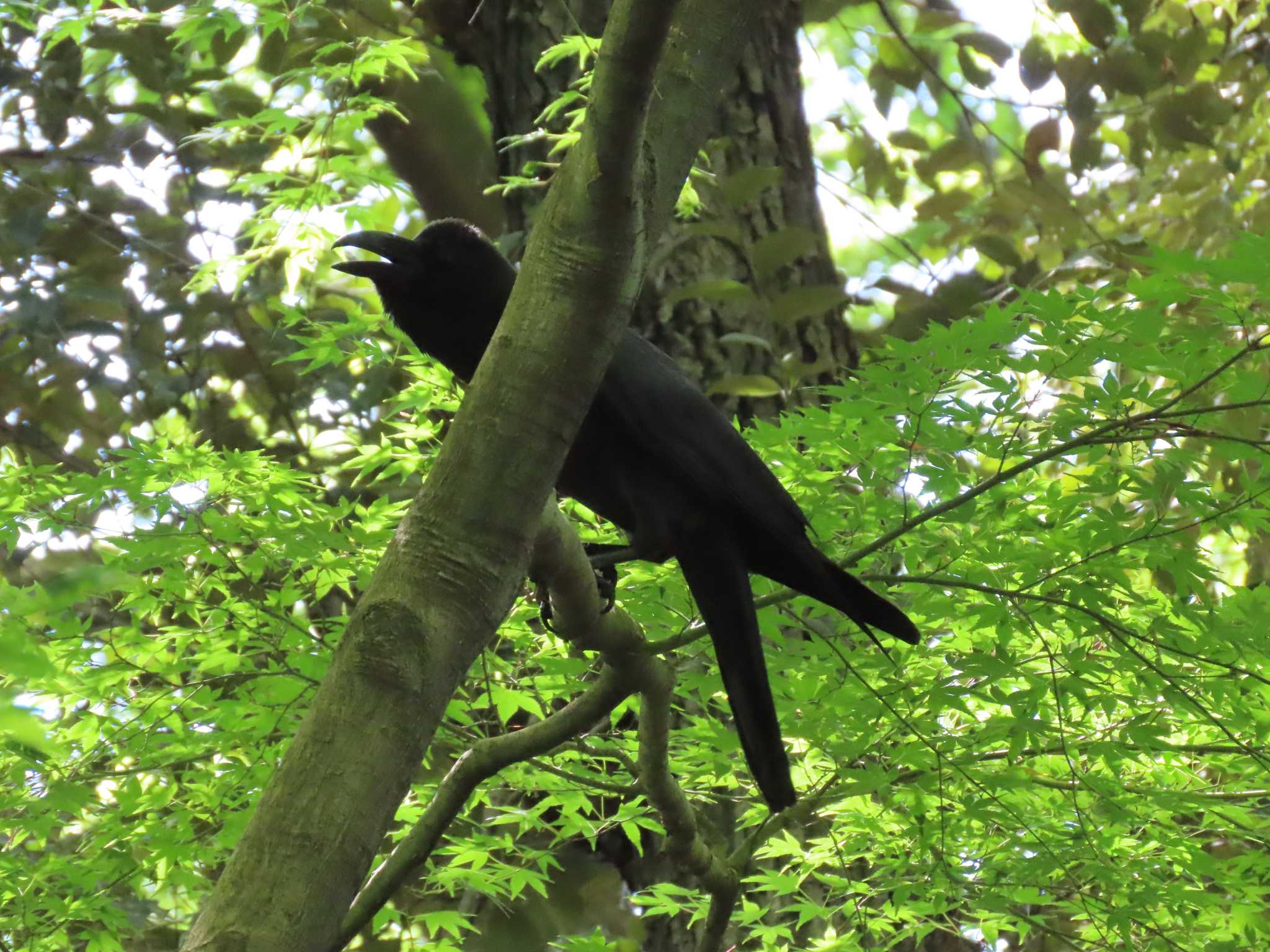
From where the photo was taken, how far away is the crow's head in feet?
8.56

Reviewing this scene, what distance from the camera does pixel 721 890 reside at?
2.29 m

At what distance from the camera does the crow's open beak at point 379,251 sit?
260cm

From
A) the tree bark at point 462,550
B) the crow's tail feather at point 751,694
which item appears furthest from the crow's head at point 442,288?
the tree bark at point 462,550

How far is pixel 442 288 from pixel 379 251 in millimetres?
179

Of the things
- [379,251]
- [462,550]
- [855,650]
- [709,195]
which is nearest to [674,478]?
[855,650]

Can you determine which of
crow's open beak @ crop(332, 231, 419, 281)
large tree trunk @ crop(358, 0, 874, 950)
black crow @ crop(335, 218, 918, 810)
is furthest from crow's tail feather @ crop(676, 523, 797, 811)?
large tree trunk @ crop(358, 0, 874, 950)

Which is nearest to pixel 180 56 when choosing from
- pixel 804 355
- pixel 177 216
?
pixel 177 216

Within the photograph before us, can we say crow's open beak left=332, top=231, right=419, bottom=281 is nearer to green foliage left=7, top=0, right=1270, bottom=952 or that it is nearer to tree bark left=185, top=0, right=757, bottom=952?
green foliage left=7, top=0, right=1270, bottom=952

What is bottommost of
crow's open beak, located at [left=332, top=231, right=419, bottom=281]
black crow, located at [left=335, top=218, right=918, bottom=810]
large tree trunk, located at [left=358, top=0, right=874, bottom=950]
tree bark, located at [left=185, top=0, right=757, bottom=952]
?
tree bark, located at [left=185, top=0, right=757, bottom=952]

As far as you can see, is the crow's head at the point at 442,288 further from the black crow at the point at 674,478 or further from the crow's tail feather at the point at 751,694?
the crow's tail feather at the point at 751,694

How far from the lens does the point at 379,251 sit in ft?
8.75

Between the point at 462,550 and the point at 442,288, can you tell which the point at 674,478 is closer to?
the point at 442,288

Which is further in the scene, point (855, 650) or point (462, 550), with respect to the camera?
point (855, 650)

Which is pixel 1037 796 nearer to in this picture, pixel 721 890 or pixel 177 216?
pixel 721 890
